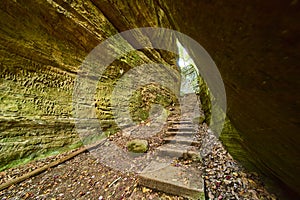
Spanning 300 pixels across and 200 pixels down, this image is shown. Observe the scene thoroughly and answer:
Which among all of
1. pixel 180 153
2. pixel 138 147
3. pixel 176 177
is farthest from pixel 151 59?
pixel 176 177

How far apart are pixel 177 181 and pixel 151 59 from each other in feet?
21.4

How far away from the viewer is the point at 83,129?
163 inches

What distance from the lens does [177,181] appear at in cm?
174

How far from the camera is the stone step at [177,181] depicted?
1549mm

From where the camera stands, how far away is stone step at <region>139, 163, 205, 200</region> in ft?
5.08

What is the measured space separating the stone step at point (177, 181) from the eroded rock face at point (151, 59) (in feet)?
2.92

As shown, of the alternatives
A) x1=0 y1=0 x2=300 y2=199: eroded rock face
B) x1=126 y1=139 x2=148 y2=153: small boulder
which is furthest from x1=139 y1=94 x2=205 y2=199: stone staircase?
x1=0 y1=0 x2=300 y2=199: eroded rock face

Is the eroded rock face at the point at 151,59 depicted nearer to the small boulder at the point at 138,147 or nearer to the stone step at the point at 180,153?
the stone step at the point at 180,153

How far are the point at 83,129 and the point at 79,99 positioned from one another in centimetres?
106

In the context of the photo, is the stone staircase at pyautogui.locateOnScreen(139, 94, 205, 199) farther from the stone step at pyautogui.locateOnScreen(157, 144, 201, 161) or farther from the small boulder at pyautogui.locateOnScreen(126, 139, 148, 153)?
the small boulder at pyautogui.locateOnScreen(126, 139, 148, 153)

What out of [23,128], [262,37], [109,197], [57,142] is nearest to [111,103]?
[57,142]

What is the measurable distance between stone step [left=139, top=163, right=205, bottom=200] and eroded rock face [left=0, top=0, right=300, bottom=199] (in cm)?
89

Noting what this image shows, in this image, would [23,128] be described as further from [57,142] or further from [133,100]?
[133,100]

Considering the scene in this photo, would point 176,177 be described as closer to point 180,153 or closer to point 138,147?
point 180,153
